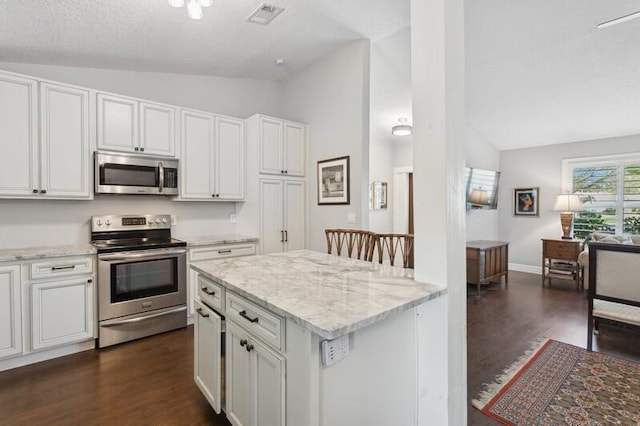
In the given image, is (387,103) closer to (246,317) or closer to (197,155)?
(197,155)

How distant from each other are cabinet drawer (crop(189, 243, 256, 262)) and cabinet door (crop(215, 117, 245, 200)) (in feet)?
2.07

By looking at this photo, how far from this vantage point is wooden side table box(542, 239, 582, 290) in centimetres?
511

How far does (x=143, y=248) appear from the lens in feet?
9.93

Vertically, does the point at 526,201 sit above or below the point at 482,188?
below

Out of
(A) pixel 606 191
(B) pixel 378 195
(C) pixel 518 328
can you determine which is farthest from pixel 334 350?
(A) pixel 606 191

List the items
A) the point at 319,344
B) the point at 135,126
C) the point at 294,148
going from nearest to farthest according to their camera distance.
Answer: the point at 319,344, the point at 135,126, the point at 294,148

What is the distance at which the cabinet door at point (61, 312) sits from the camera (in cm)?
254

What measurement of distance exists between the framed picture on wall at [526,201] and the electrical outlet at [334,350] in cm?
641

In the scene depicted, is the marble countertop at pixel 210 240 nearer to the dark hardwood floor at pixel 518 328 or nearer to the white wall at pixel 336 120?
the white wall at pixel 336 120

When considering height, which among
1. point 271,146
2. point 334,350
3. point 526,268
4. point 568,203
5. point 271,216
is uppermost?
point 271,146

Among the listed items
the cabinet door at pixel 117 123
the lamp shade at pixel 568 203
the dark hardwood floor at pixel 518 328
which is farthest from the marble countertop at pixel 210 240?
the lamp shade at pixel 568 203

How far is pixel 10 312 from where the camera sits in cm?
244

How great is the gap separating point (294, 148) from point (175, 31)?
5.83ft

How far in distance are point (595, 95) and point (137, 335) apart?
20.5 feet
